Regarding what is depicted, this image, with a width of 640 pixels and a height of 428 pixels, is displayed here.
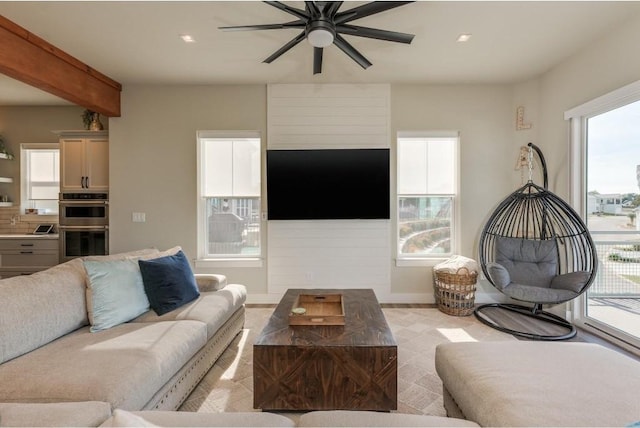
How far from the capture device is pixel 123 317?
6.88 feet

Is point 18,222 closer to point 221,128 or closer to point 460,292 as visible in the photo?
point 221,128

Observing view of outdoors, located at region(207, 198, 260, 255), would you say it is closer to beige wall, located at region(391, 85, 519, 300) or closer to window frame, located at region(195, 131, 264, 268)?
window frame, located at region(195, 131, 264, 268)

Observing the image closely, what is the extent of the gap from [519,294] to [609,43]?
2522 millimetres

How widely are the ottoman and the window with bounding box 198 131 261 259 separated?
9.61ft

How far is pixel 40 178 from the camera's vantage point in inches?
192

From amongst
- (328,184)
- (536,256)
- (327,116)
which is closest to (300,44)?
(327,116)

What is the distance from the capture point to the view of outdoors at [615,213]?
2.76 metres

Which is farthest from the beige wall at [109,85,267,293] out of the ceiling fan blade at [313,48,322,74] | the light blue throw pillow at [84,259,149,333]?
the light blue throw pillow at [84,259,149,333]

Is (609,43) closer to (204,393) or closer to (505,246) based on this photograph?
(505,246)

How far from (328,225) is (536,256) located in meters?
2.46

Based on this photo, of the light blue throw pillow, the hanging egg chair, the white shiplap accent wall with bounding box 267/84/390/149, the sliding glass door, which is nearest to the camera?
the light blue throw pillow

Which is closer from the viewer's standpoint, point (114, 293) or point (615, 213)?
point (114, 293)

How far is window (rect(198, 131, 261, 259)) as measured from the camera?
4.04 m

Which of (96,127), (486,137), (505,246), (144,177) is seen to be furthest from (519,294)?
(96,127)
